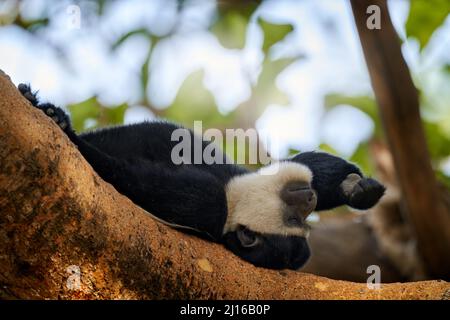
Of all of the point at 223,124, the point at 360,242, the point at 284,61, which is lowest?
the point at 360,242

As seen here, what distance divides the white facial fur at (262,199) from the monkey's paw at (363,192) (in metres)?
0.19

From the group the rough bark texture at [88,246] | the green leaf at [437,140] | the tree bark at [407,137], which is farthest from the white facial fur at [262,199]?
the green leaf at [437,140]

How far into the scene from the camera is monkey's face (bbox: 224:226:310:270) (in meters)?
2.70

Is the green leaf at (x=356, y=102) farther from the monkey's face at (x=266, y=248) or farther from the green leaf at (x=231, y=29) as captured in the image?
the monkey's face at (x=266, y=248)

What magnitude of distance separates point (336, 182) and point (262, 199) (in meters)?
0.38

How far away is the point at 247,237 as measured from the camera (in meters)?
2.76

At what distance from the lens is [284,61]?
16.0 feet

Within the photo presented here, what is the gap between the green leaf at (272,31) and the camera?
189 inches

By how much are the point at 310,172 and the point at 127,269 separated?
3.48 ft

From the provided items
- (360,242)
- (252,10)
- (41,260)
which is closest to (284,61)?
(252,10)

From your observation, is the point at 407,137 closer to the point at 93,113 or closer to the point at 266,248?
the point at 266,248

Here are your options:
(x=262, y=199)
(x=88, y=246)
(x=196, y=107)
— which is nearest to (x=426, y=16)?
(x=196, y=107)

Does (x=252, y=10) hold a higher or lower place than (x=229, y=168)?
higher
